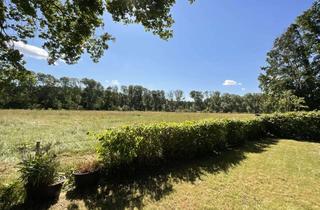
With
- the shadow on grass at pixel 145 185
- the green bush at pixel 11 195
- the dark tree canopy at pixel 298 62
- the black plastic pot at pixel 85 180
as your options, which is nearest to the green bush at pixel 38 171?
the green bush at pixel 11 195

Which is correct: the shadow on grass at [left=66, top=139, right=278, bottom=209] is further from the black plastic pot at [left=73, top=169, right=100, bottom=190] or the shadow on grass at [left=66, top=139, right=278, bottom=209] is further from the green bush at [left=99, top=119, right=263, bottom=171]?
the green bush at [left=99, top=119, right=263, bottom=171]

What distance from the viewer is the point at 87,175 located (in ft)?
18.0

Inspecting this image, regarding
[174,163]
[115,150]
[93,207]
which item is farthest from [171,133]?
[93,207]

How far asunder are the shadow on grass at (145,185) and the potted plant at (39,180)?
0.48 meters

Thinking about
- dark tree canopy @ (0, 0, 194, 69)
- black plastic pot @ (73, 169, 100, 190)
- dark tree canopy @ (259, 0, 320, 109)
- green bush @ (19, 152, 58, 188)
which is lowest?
black plastic pot @ (73, 169, 100, 190)

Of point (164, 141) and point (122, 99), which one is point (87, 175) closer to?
point (164, 141)

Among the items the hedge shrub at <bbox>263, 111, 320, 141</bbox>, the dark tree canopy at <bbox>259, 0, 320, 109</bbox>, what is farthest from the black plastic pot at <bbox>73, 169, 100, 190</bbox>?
the dark tree canopy at <bbox>259, 0, 320, 109</bbox>

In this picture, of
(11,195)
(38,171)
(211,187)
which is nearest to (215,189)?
(211,187)

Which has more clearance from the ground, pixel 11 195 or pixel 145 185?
pixel 11 195

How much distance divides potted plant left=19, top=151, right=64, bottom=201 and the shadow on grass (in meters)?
0.48

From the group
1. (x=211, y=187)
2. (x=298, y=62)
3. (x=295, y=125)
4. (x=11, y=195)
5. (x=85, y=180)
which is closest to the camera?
(x=11, y=195)

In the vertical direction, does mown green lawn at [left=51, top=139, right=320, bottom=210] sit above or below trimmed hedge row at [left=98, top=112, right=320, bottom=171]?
below

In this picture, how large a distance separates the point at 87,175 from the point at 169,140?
3164 millimetres

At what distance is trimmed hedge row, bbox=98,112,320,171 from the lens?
6.07m
